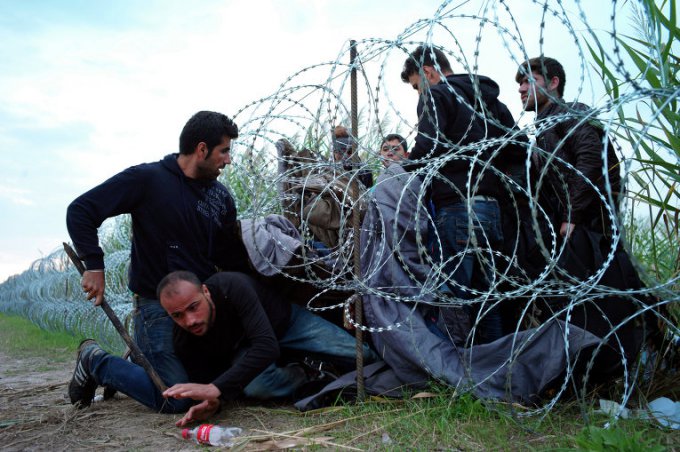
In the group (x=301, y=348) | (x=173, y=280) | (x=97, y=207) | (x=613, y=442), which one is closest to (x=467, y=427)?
(x=613, y=442)

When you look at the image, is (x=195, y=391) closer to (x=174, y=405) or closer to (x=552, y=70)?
(x=174, y=405)

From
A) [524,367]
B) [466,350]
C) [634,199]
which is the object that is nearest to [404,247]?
[466,350]

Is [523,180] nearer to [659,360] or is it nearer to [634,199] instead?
[634,199]

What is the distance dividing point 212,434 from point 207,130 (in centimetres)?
186

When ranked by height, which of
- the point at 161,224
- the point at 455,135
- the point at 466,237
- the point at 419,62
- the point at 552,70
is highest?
the point at 419,62

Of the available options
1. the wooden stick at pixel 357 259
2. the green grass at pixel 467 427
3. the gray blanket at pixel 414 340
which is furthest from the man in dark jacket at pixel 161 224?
the green grass at pixel 467 427

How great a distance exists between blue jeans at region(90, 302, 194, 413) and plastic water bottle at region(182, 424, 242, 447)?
1.94ft

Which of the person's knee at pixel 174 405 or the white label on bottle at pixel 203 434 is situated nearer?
the white label on bottle at pixel 203 434

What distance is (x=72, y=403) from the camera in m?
4.38

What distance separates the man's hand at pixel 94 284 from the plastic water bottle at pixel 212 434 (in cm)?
100

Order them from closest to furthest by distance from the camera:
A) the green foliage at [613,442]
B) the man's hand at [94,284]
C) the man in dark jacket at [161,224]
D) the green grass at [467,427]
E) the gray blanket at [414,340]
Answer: the green foliage at [613,442] → the green grass at [467,427] → the gray blanket at [414,340] → the man's hand at [94,284] → the man in dark jacket at [161,224]

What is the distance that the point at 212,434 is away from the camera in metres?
3.33

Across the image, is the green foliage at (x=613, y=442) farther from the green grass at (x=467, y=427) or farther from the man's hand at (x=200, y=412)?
the man's hand at (x=200, y=412)

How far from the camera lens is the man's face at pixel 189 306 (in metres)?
3.55
